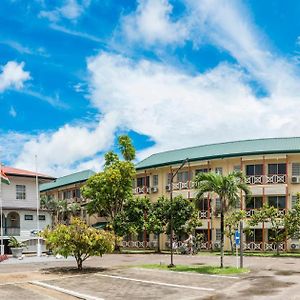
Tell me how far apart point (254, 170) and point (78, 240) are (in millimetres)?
25158

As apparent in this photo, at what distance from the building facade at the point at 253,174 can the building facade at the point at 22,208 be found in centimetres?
1462

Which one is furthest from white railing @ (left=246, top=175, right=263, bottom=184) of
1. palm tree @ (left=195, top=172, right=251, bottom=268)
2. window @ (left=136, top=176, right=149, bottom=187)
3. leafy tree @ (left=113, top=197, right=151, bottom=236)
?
palm tree @ (left=195, top=172, right=251, bottom=268)

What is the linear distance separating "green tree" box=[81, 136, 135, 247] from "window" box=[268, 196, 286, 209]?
14.7 m

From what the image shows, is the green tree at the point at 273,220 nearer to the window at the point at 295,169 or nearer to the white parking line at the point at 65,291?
the window at the point at 295,169

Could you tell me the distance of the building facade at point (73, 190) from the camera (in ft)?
218

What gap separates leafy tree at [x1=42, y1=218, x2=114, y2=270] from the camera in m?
29.0

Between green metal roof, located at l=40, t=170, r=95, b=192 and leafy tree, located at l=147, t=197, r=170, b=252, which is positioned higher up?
green metal roof, located at l=40, t=170, r=95, b=192

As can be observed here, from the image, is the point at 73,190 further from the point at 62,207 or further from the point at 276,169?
the point at 276,169

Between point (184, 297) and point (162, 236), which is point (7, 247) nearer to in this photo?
point (162, 236)

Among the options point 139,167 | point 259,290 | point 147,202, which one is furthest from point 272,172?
point 259,290

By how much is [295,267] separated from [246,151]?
61.2 feet

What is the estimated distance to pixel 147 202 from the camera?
161 ft

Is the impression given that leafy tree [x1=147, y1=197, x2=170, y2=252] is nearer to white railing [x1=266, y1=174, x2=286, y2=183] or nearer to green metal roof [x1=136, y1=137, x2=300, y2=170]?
green metal roof [x1=136, y1=137, x2=300, y2=170]

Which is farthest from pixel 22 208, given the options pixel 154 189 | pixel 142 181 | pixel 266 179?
pixel 266 179
